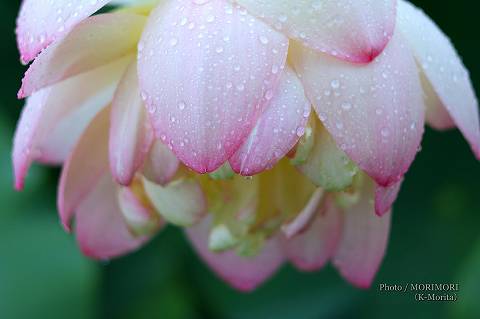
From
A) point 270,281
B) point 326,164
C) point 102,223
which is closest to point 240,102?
point 326,164

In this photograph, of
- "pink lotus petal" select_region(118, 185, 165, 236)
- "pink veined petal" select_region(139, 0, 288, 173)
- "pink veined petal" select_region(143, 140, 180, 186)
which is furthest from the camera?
"pink lotus petal" select_region(118, 185, 165, 236)

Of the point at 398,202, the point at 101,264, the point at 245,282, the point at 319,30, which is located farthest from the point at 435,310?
the point at 319,30

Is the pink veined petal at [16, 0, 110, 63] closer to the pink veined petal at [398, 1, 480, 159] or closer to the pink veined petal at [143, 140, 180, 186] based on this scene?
the pink veined petal at [143, 140, 180, 186]

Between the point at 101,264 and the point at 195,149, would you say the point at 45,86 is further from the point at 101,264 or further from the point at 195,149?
the point at 101,264

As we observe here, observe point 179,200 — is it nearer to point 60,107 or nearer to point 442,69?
point 60,107

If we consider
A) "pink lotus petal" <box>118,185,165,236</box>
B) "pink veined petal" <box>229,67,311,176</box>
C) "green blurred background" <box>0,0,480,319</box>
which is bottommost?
"green blurred background" <box>0,0,480,319</box>

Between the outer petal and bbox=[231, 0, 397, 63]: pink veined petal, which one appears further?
the outer petal

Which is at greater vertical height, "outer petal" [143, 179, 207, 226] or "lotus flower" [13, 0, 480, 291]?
"lotus flower" [13, 0, 480, 291]

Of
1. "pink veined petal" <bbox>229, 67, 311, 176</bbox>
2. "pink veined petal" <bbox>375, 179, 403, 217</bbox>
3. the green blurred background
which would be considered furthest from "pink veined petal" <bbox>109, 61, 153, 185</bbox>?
the green blurred background
